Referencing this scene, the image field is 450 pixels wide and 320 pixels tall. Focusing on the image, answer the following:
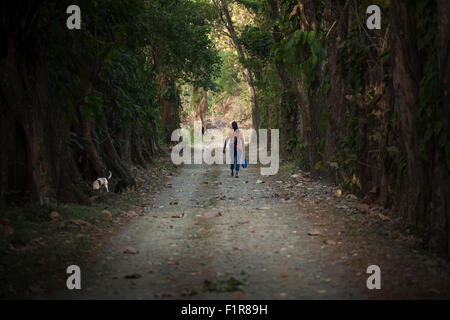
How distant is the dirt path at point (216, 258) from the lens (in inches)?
247

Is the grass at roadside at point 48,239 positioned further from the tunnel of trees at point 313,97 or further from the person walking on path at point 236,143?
→ the person walking on path at point 236,143

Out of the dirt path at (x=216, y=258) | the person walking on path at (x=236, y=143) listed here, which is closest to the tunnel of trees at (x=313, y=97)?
the dirt path at (x=216, y=258)

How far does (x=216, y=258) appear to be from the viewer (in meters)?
7.79

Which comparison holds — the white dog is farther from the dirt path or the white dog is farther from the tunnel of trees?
the dirt path

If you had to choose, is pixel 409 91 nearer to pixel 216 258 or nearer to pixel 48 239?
pixel 216 258

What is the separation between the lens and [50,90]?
36.2 feet

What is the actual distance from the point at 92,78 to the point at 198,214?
498 centimetres

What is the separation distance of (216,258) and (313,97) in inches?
399

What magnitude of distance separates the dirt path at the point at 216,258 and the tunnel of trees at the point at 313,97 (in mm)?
1934

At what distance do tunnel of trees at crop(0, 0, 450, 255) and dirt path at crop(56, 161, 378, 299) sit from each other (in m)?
1.93

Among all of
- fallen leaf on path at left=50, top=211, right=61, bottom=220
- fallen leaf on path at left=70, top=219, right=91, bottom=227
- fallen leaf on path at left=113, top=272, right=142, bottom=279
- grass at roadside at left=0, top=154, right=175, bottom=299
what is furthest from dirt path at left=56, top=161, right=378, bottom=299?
fallen leaf on path at left=50, top=211, right=61, bottom=220

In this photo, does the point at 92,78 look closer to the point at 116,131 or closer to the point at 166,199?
the point at 166,199

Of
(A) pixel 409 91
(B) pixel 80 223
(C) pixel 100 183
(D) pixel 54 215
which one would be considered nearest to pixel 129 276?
(B) pixel 80 223

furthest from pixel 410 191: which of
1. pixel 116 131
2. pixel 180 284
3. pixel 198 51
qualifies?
pixel 198 51
